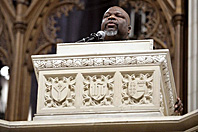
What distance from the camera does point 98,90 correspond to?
5758 millimetres

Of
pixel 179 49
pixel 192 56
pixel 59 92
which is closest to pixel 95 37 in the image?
pixel 59 92

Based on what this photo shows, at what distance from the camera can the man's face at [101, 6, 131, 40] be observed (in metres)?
6.39

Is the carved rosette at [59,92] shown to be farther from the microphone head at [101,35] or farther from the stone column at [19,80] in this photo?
the stone column at [19,80]

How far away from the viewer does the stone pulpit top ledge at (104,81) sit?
5.66 m

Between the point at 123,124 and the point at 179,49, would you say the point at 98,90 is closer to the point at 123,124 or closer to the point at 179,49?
the point at 123,124

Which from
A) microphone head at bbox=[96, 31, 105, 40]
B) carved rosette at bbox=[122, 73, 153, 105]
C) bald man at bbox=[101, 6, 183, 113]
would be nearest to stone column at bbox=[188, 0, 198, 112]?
bald man at bbox=[101, 6, 183, 113]

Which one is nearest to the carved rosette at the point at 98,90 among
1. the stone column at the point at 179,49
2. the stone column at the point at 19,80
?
the stone column at the point at 179,49

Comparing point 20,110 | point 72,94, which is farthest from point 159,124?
point 20,110

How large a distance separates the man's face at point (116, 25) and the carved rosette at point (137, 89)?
70 centimetres

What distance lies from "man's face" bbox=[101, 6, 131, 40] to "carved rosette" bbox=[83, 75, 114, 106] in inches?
26.0

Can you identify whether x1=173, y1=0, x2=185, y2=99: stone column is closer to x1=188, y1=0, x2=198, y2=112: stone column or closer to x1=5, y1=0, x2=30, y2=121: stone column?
x1=188, y1=0, x2=198, y2=112: stone column

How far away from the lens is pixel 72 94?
581 cm

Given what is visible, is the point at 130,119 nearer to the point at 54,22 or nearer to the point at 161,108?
the point at 161,108

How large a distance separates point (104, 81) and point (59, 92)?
0.35 m
